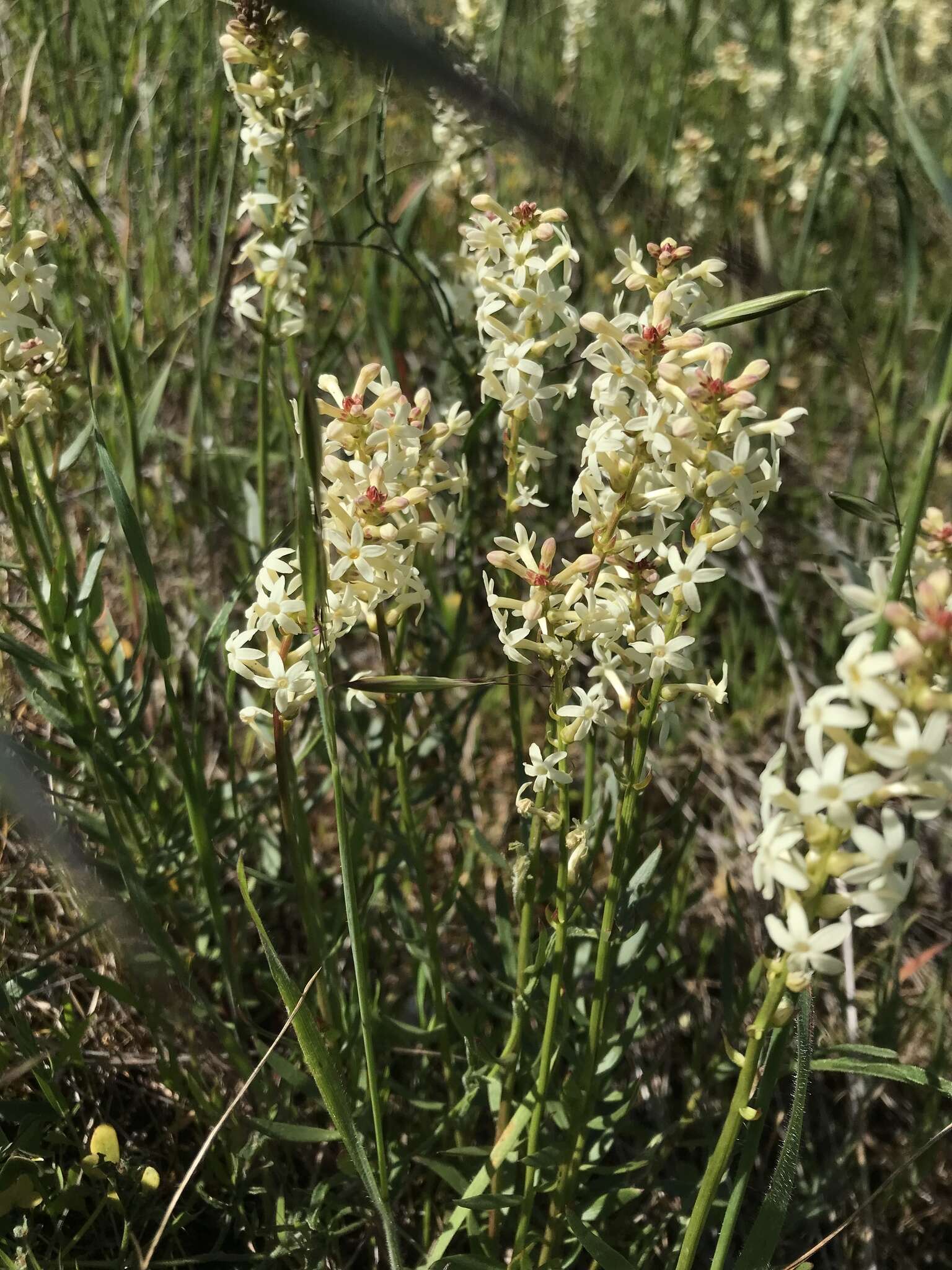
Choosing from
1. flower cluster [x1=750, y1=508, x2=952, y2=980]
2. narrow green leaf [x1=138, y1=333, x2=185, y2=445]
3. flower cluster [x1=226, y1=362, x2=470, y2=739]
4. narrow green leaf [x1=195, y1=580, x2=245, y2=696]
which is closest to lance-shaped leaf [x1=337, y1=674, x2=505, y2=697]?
flower cluster [x1=226, y1=362, x2=470, y2=739]

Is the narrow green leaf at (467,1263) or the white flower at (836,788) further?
the narrow green leaf at (467,1263)

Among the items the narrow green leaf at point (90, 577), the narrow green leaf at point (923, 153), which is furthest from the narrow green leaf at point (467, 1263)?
the narrow green leaf at point (923, 153)

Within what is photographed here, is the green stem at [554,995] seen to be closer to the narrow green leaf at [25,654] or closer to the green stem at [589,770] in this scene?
the green stem at [589,770]

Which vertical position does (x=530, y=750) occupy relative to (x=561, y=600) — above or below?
below

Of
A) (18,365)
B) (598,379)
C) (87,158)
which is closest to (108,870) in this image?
(18,365)

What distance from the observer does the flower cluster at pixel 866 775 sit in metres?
0.92

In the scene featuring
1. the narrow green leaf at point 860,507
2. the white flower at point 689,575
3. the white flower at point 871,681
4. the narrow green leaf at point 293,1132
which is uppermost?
the narrow green leaf at point 860,507

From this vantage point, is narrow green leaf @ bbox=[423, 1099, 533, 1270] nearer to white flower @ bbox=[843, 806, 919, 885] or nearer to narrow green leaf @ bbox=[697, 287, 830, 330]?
white flower @ bbox=[843, 806, 919, 885]

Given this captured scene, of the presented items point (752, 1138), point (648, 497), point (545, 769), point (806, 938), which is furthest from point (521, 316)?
point (752, 1138)

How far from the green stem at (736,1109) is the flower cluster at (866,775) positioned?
63 mm

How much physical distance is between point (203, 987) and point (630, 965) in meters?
1.02

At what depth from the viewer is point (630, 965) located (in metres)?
1.84

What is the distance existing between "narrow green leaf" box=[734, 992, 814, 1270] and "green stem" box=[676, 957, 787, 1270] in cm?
5

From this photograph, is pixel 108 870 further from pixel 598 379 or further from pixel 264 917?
pixel 598 379
